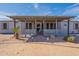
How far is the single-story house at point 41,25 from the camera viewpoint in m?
15.5

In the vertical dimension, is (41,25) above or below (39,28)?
above

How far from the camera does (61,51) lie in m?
12.4

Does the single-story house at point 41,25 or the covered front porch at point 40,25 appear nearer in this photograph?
the single-story house at point 41,25

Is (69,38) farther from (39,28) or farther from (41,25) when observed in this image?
(41,25)

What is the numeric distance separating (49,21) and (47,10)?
4878 millimetres

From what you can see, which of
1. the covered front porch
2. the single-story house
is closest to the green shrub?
the single-story house

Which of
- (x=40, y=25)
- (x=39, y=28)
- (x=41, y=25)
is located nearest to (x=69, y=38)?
(x=39, y=28)

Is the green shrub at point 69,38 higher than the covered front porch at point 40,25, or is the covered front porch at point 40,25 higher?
the covered front porch at point 40,25

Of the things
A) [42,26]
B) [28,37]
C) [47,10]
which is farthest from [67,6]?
[42,26]

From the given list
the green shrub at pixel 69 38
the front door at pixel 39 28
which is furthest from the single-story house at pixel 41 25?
the green shrub at pixel 69 38

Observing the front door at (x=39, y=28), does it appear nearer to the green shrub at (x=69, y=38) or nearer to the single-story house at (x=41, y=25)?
the single-story house at (x=41, y=25)

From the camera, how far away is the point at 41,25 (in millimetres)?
17266

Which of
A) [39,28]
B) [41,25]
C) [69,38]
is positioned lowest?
[69,38]

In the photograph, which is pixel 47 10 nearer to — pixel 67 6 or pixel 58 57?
pixel 67 6
